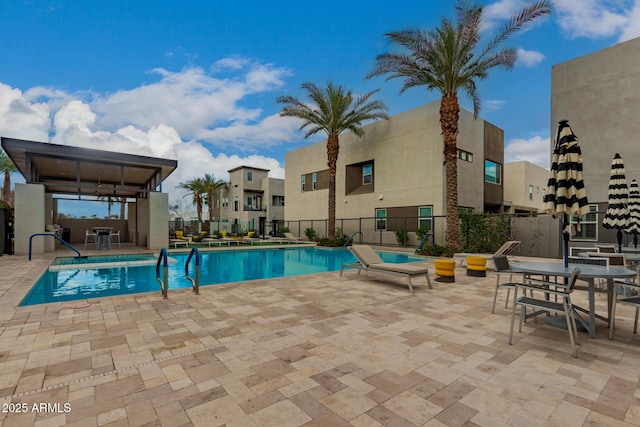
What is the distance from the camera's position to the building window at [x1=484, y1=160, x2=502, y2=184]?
20266 mm

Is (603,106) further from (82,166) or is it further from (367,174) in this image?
(82,166)

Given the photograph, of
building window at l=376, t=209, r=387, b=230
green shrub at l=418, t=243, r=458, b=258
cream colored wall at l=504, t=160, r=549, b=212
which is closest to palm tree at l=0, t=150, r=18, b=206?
building window at l=376, t=209, r=387, b=230

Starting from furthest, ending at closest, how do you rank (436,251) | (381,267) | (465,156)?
(465,156), (436,251), (381,267)

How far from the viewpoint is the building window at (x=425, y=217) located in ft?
58.0

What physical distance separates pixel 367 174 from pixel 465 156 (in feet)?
22.2

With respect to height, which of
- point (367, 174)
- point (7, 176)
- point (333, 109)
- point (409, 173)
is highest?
point (333, 109)

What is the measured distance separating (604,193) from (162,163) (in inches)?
761

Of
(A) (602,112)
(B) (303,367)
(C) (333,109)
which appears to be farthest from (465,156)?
(B) (303,367)

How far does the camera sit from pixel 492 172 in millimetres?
20844

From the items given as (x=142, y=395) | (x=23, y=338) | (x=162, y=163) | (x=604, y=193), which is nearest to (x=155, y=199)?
(x=162, y=163)

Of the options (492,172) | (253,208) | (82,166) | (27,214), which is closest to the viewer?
(27,214)

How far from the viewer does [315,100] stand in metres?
18.9

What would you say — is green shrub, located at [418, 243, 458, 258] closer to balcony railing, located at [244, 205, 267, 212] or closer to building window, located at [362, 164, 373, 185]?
building window, located at [362, 164, 373, 185]

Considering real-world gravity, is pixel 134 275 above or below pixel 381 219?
below
